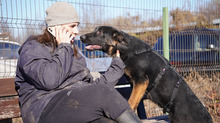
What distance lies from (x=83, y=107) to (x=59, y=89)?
1.05 feet

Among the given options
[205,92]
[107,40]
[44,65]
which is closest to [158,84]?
[107,40]

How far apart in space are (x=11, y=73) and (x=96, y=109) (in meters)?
2.22

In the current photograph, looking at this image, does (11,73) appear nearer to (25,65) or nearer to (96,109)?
(25,65)

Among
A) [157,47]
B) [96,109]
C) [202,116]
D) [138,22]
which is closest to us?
[96,109]

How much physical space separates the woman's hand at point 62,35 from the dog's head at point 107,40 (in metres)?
1.20

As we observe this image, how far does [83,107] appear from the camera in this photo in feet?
5.43

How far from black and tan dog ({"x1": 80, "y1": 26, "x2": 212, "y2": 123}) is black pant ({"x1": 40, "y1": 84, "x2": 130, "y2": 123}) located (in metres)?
1.35

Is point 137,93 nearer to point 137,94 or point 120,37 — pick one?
point 137,94

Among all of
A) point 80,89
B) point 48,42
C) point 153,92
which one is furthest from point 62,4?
point 153,92

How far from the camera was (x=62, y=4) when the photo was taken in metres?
2.05

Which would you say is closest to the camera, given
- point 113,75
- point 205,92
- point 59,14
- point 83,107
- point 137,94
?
point 83,107

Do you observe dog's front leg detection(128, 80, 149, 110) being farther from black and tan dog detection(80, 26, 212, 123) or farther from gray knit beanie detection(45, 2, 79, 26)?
gray knit beanie detection(45, 2, 79, 26)

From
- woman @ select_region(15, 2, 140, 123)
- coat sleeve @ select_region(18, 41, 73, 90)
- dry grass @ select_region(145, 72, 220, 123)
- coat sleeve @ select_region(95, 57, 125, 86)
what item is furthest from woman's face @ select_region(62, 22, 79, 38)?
dry grass @ select_region(145, 72, 220, 123)

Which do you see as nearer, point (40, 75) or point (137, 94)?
point (40, 75)
